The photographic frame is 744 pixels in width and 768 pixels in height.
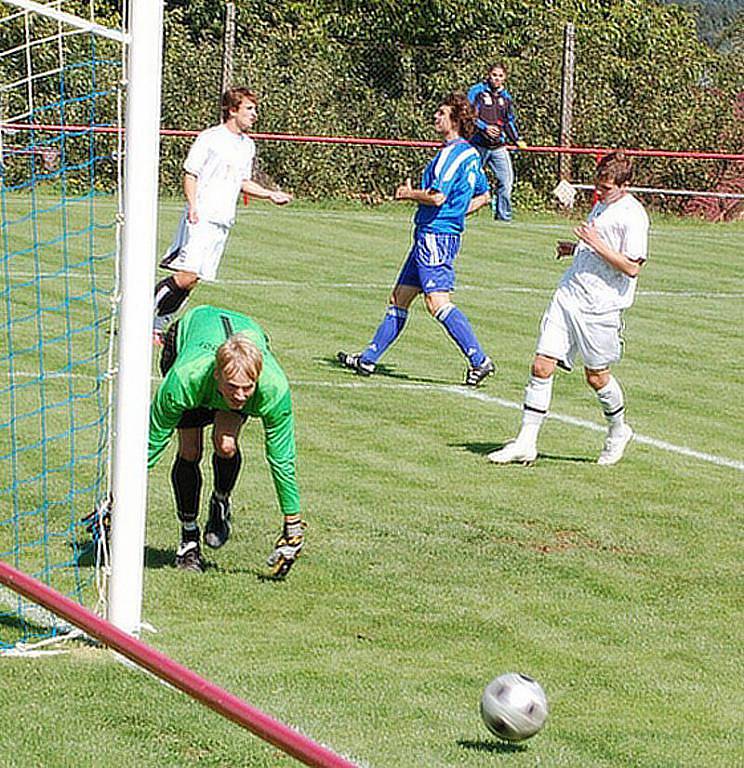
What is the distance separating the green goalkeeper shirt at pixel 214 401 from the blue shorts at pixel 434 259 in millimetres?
5976

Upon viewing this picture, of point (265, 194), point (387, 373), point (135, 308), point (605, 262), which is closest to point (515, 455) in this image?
point (605, 262)

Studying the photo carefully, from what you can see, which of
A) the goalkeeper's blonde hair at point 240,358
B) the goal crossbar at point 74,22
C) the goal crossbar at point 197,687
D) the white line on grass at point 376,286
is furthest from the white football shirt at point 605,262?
the white line on grass at point 376,286

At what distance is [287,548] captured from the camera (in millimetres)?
7500

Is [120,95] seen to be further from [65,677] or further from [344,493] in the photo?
[344,493]

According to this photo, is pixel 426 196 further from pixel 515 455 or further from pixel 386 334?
pixel 515 455

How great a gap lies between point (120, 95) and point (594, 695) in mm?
3035

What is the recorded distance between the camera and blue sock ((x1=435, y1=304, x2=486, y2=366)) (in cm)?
1328

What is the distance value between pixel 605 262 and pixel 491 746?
5.04 meters

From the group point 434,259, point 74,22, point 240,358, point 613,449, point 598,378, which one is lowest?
point 613,449

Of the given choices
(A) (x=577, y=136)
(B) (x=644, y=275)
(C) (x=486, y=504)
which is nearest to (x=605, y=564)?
(C) (x=486, y=504)

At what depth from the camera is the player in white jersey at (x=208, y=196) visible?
14.3 m

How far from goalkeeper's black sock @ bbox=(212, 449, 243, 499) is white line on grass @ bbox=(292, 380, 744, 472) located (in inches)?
158

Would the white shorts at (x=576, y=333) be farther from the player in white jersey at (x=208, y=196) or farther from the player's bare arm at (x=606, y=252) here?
the player in white jersey at (x=208, y=196)

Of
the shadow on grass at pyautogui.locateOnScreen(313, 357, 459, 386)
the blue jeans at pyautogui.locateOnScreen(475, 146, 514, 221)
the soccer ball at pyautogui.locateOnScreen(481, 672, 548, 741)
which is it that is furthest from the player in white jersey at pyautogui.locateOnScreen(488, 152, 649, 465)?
the blue jeans at pyautogui.locateOnScreen(475, 146, 514, 221)
